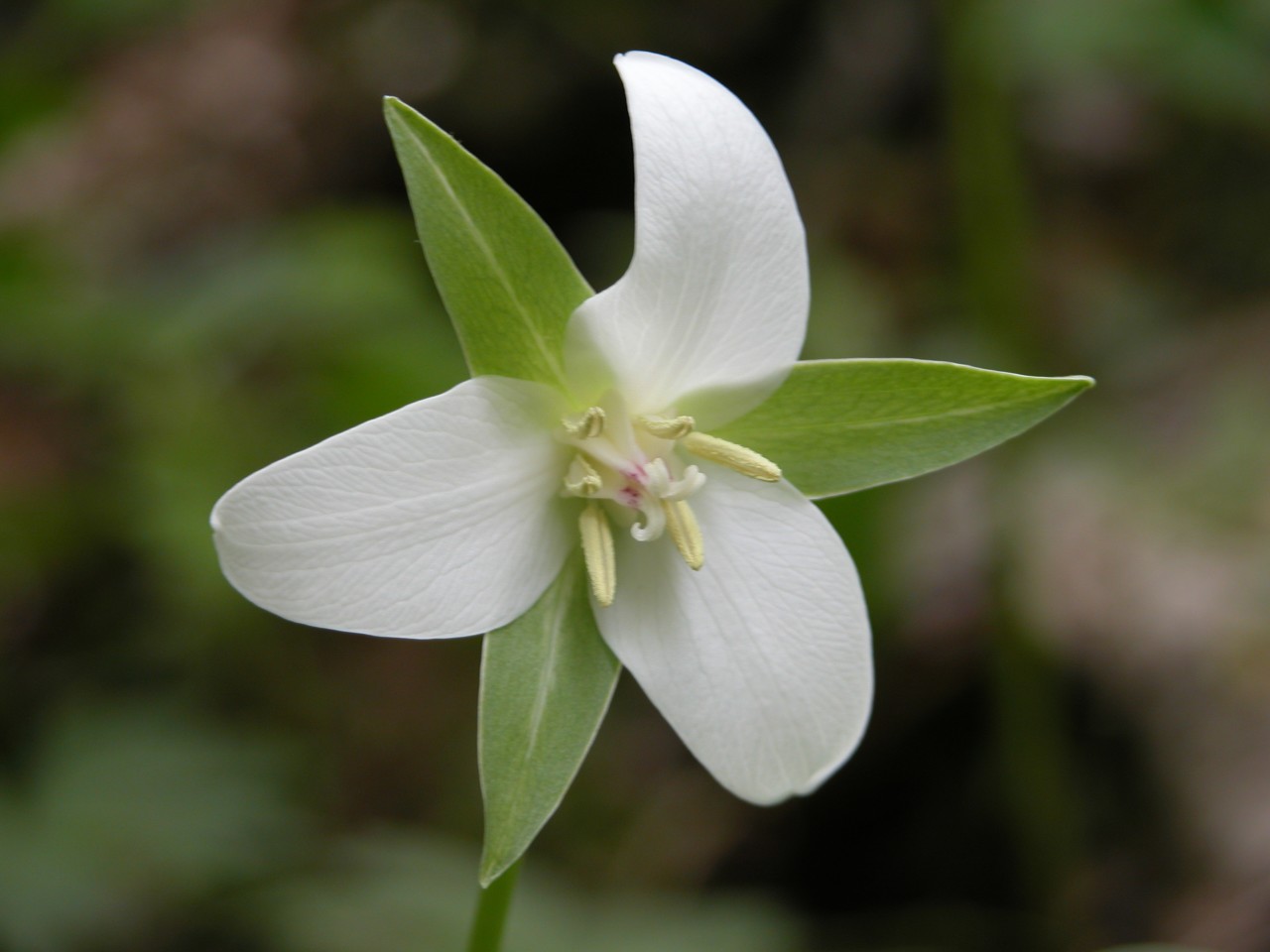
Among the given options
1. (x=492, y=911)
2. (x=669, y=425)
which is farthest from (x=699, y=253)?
(x=492, y=911)

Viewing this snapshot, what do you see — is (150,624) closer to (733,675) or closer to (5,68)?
(5,68)

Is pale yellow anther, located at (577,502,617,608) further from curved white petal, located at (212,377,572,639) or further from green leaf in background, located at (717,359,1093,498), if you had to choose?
green leaf in background, located at (717,359,1093,498)

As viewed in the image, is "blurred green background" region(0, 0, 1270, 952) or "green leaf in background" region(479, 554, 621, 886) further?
"blurred green background" region(0, 0, 1270, 952)

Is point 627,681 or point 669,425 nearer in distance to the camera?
point 669,425

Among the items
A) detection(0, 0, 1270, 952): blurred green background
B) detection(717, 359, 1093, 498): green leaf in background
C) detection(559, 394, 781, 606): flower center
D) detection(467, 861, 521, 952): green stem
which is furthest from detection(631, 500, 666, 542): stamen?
detection(0, 0, 1270, 952): blurred green background

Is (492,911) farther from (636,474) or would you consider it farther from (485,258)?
(485,258)

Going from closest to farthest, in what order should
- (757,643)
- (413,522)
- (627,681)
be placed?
(413,522) < (757,643) < (627,681)
